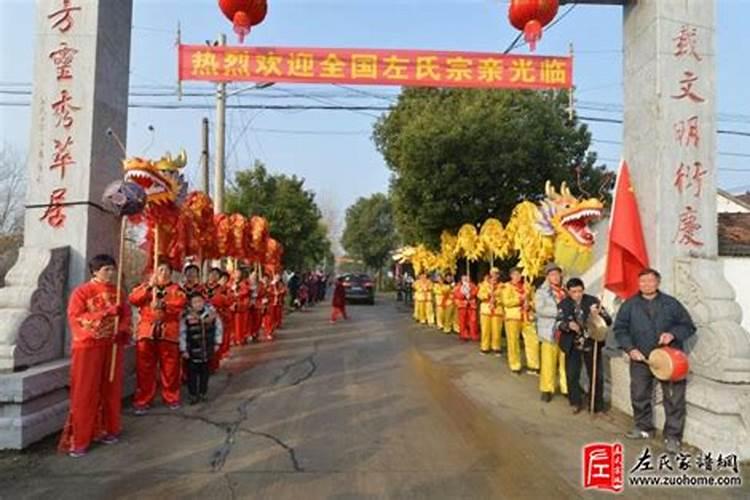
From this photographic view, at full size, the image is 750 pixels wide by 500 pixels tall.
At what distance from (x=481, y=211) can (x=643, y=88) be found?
35.4ft

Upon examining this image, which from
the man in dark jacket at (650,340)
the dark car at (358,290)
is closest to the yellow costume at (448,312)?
the man in dark jacket at (650,340)

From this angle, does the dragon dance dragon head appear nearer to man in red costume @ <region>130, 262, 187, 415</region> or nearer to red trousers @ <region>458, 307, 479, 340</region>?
man in red costume @ <region>130, 262, 187, 415</region>

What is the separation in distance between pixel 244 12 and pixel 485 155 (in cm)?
1087

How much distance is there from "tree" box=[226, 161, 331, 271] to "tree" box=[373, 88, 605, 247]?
817cm

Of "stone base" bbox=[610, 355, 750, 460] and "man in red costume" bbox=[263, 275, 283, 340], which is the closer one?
"stone base" bbox=[610, 355, 750, 460]

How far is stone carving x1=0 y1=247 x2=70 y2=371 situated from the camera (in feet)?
18.5

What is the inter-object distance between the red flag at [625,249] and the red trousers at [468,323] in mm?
7801

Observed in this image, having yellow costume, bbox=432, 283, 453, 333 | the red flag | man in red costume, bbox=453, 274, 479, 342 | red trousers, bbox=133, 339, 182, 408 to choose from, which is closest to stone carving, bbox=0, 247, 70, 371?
red trousers, bbox=133, 339, 182, 408

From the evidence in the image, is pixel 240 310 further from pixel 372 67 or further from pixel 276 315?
pixel 372 67

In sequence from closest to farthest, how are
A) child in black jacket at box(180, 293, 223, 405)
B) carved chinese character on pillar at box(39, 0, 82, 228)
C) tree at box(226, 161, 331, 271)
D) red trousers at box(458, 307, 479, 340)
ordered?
carved chinese character on pillar at box(39, 0, 82, 228), child in black jacket at box(180, 293, 223, 405), red trousers at box(458, 307, 479, 340), tree at box(226, 161, 331, 271)

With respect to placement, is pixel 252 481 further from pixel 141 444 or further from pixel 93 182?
pixel 93 182

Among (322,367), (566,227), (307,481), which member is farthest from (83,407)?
(566,227)

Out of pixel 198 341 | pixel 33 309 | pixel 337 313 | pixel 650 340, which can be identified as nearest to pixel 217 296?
pixel 198 341

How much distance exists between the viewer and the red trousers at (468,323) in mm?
15009
